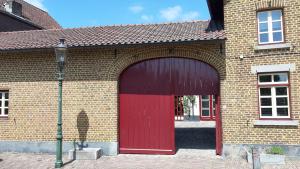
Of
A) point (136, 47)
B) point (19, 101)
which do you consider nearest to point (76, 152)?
point (19, 101)

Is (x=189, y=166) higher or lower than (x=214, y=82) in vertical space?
lower

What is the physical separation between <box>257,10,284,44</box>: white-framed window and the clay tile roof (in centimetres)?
135

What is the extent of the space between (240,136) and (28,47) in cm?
869

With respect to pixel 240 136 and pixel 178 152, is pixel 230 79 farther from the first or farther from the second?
pixel 178 152

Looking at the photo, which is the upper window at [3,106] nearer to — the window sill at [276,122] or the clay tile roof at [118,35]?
the clay tile roof at [118,35]

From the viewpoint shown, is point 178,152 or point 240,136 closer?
point 240,136

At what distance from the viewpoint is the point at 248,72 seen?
10719mm

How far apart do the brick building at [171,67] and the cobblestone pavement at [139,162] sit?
0.65 m

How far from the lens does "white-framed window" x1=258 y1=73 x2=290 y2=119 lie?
10422 millimetres

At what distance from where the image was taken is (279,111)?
1046 centimetres

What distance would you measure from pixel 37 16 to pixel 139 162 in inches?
713

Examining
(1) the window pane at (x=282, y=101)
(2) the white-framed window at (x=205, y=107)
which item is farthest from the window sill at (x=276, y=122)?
(2) the white-framed window at (x=205, y=107)

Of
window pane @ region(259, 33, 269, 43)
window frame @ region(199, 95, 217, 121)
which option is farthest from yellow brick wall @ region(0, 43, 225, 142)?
window frame @ region(199, 95, 217, 121)

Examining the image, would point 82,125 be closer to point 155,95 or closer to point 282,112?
point 155,95
